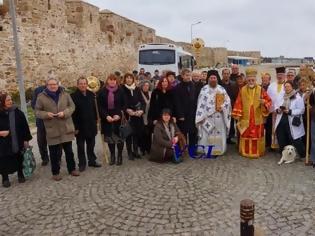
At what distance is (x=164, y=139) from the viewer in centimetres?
714

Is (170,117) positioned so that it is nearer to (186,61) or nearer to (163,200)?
(163,200)

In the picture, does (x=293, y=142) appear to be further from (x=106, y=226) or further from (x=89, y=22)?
(x=89, y=22)

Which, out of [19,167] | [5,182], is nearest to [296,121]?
[19,167]

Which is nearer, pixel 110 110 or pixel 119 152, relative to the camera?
pixel 110 110

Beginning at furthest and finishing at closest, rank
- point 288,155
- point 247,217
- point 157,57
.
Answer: point 157,57
point 288,155
point 247,217

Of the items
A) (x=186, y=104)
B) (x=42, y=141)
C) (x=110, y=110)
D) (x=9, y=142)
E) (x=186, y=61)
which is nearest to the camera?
(x=9, y=142)

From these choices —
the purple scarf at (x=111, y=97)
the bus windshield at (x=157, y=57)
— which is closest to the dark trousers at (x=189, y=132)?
the purple scarf at (x=111, y=97)

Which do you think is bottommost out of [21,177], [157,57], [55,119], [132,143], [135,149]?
[21,177]

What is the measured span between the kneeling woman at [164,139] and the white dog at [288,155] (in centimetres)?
196

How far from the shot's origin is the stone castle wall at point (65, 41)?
16.3 m

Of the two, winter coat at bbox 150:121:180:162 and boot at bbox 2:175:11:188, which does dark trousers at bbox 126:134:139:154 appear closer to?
winter coat at bbox 150:121:180:162

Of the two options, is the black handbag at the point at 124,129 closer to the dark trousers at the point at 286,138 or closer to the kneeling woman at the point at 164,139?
the kneeling woman at the point at 164,139

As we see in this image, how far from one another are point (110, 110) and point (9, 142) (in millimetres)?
1831

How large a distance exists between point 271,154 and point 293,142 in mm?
557
